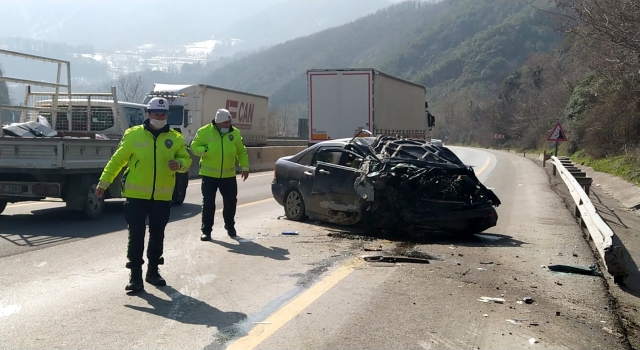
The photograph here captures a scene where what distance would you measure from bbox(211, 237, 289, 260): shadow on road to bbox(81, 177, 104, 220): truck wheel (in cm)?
317

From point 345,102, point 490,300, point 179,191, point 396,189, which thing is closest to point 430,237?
Answer: point 396,189

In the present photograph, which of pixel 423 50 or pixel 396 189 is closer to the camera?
pixel 396 189

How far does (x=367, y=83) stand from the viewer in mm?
23703

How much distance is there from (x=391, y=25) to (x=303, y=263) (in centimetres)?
18761

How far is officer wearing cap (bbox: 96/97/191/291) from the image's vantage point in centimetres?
698

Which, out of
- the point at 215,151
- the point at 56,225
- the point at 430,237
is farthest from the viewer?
the point at 56,225

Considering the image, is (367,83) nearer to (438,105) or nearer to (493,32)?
(438,105)

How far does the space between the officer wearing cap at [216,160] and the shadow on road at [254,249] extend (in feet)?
1.70

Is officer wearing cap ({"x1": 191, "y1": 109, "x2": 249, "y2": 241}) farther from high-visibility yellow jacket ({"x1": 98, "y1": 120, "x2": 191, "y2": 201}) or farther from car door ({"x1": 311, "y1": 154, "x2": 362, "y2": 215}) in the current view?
high-visibility yellow jacket ({"x1": 98, "y1": 120, "x2": 191, "y2": 201})

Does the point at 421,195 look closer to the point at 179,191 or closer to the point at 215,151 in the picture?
the point at 215,151

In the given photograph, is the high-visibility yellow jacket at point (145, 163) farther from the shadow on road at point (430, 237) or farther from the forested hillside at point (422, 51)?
the forested hillside at point (422, 51)

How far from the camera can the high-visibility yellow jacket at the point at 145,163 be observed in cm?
700

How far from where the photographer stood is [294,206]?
12281 millimetres

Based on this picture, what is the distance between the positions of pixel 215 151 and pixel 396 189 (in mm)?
2726
